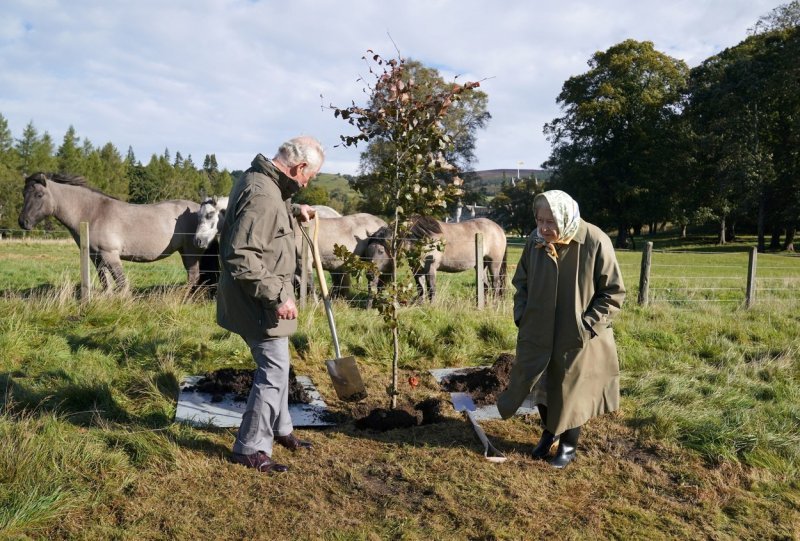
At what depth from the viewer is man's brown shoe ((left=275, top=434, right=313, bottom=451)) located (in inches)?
163

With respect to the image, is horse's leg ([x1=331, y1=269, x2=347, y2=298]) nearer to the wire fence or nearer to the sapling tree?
the wire fence

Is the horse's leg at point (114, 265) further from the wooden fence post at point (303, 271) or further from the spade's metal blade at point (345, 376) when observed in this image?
the spade's metal blade at point (345, 376)

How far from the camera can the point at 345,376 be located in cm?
498

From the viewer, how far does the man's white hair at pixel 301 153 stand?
3691 mm

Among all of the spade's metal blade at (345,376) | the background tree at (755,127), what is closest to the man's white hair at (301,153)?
the spade's metal blade at (345,376)

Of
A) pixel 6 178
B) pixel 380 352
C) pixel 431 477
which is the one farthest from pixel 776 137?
pixel 6 178

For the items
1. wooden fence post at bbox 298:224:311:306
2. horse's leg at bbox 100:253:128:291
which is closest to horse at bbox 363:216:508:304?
wooden fence post at bbox 298:224:311:306

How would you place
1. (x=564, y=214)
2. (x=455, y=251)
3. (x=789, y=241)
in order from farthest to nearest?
(x=789, y=241) < (x=455, y=251) < (x=564, y=214)

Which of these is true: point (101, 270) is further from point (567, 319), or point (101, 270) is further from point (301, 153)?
point (567, 319)

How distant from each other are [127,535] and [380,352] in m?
3.85

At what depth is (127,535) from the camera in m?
2.97

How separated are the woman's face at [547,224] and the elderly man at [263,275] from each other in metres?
1.42

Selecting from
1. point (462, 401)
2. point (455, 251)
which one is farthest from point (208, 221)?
point (462, 401)

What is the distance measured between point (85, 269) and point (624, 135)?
1288 inches
